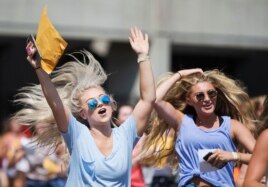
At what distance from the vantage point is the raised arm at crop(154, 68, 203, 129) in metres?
7.66

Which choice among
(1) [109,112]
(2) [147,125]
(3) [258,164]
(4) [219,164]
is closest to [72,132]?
(1) [109,112]

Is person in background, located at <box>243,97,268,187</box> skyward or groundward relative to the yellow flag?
groundward

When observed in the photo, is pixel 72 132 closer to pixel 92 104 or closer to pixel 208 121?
pixel 92 104

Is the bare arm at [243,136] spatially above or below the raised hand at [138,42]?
below

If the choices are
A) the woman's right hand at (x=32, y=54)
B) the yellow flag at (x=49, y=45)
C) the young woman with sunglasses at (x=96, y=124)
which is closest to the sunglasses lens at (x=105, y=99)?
the young woman with sunglasses at (x=96, y=124)

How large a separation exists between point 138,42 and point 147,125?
97cm

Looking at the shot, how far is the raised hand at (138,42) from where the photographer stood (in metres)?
6.97

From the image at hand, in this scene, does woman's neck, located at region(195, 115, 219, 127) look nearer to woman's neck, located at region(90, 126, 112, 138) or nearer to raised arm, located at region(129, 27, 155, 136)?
raised arm, located at region(129, 27, 155, 136)

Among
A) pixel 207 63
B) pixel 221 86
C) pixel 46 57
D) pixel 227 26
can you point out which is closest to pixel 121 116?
pixel 221 86

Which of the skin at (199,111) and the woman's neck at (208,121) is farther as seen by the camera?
the woman's neck at (208,121)

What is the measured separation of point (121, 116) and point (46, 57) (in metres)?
4.29

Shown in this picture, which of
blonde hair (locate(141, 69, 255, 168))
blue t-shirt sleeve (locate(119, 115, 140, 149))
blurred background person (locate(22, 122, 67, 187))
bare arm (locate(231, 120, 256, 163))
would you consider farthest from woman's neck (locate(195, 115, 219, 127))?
blurred background person (locate(22, 122, 67, 187))

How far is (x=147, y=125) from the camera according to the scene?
773cm

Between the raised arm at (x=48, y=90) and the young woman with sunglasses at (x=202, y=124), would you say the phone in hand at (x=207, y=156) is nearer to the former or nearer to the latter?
the young woman with sunglasses at (x=202, y=124)
